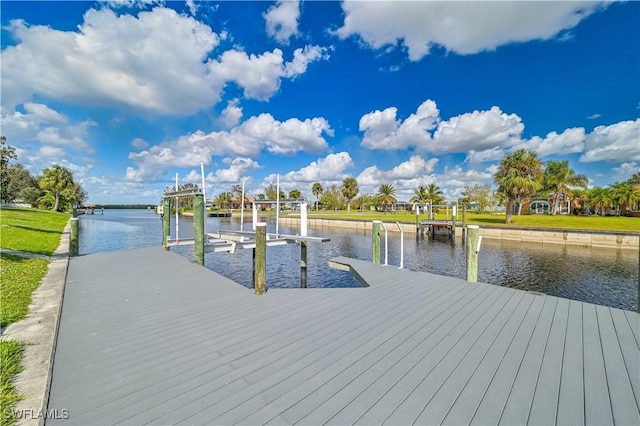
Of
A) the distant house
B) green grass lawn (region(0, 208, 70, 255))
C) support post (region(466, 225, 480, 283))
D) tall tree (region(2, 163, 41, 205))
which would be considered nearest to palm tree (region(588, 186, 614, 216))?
the distant house

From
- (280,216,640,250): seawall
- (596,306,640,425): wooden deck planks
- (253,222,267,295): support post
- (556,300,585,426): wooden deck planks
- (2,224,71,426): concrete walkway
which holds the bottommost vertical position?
(280,216,640,250): seawall

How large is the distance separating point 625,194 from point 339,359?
50.3 metres

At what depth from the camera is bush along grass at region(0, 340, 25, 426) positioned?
1.88 meters

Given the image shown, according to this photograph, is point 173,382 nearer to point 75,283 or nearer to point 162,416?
point 162,416

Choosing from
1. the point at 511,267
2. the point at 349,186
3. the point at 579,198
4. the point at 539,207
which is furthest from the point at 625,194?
the point at 349,186

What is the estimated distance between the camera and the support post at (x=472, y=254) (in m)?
5.84

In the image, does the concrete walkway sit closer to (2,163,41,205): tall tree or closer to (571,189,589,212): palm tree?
(2,163,41,205): tall tree

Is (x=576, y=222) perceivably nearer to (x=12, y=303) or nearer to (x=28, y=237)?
(x=12, y=303)

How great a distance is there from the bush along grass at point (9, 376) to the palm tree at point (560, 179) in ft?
182

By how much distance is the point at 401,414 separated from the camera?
6.37 ft

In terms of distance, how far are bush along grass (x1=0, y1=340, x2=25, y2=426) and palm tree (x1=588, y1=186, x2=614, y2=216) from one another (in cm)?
5329

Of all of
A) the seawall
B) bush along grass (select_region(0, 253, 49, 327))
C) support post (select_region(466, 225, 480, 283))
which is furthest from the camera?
the seawall

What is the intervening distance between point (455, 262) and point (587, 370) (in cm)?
1295

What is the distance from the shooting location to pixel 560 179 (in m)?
44.7
